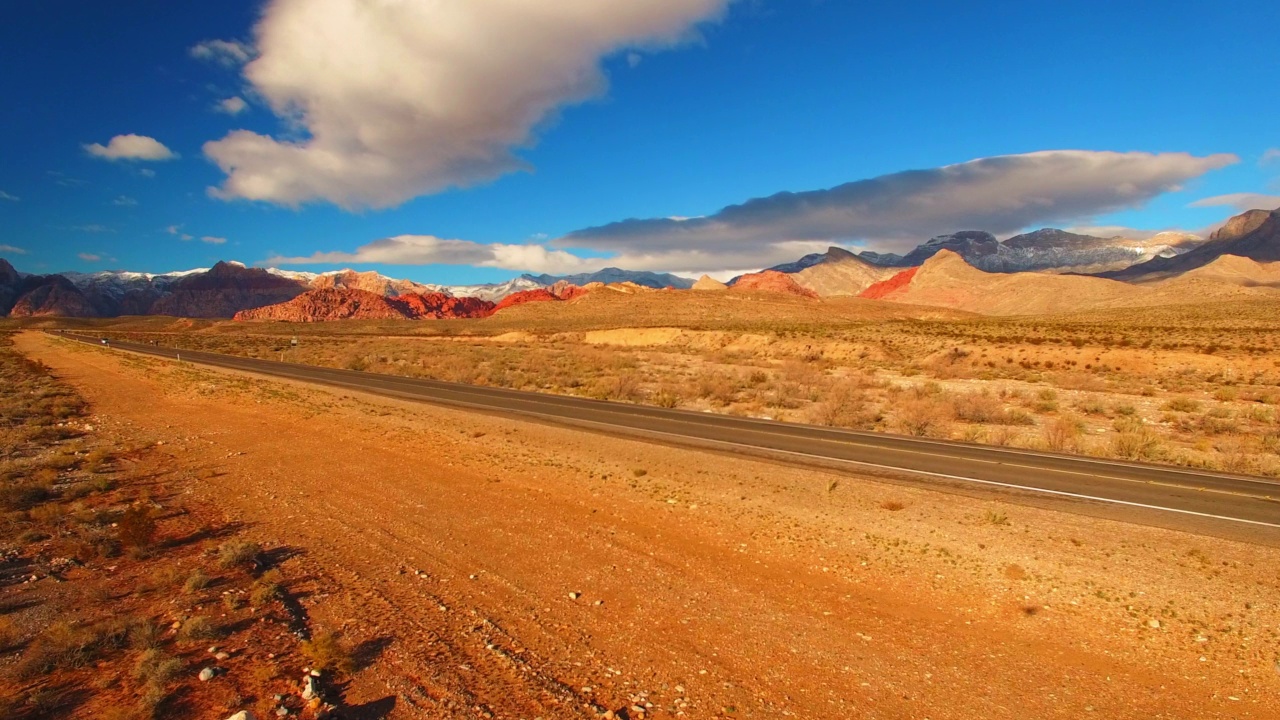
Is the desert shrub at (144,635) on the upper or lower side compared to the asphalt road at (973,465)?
upper

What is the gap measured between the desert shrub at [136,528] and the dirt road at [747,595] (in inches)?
43.1

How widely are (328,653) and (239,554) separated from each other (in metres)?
3.09

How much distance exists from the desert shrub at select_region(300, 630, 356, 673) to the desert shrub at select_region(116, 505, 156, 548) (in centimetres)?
410

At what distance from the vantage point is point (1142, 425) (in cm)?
2133

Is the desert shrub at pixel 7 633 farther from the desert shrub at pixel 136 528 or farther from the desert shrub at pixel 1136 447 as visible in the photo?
the desert shrub at pixel 1136 447

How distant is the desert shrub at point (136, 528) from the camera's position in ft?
26.8

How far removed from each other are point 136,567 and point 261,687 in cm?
384

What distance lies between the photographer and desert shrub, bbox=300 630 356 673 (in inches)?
212

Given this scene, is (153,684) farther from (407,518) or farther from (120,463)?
(120,463)

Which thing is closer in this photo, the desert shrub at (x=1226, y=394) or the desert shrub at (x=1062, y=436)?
the desert shrub at (x=1062, y=436)

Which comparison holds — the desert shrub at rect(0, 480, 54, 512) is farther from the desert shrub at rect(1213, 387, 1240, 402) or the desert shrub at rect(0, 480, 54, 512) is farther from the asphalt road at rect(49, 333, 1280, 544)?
the desert shrub at rect(1213, 387, 1240, 402)

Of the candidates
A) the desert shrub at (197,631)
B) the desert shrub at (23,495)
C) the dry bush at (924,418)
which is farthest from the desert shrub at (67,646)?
the dry bush at (924,418)

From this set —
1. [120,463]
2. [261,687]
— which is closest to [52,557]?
[261,687]

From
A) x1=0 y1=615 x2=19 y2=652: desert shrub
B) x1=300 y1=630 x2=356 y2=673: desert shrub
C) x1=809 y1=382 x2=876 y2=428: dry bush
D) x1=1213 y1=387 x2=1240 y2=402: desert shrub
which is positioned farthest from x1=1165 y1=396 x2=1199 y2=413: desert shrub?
x1=0 y1=615 x2=19 y2=652: desert shrub
